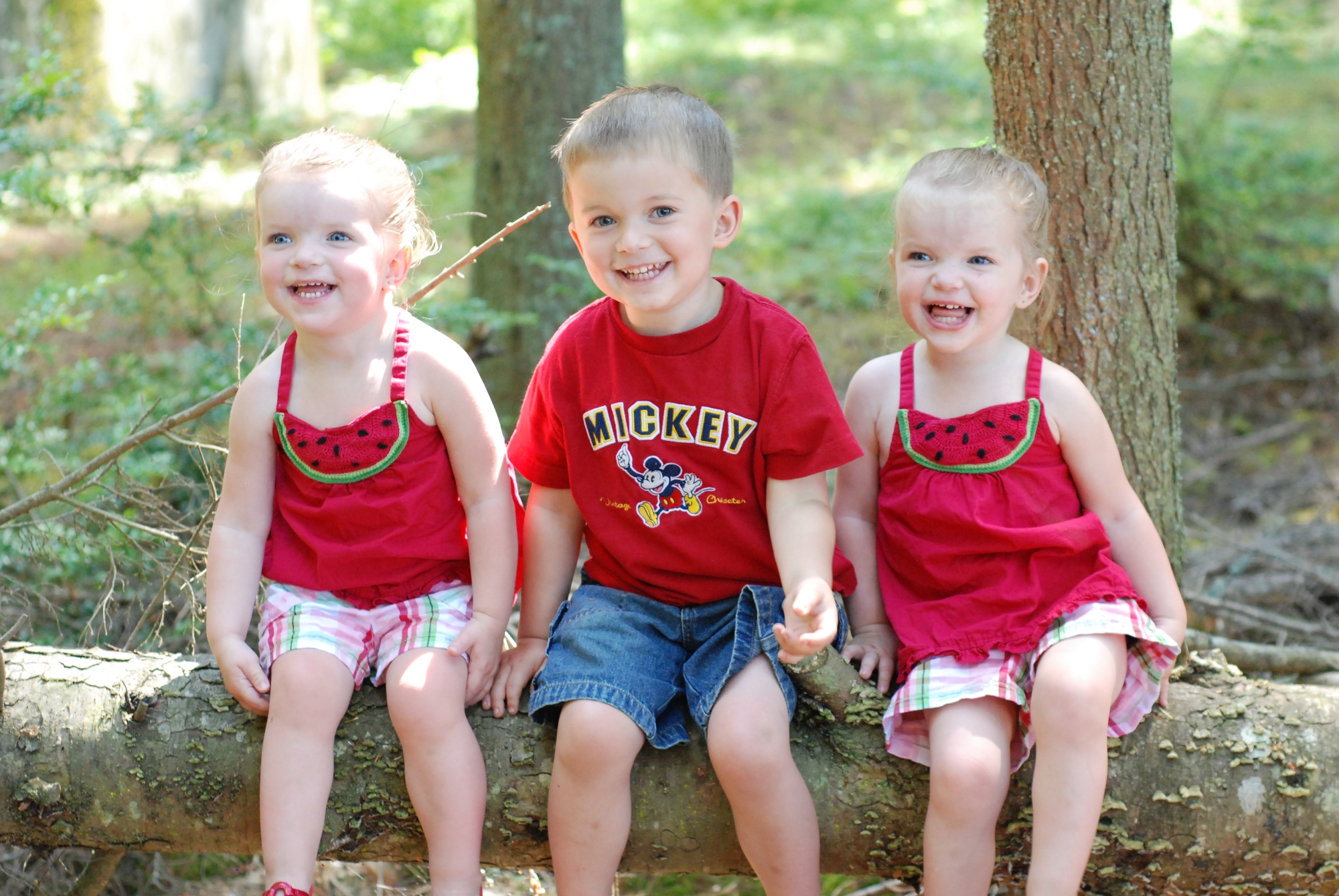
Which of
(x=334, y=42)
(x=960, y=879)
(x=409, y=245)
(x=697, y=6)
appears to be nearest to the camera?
(x=960, y=879)

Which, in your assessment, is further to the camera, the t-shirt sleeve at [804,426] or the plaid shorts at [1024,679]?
the t-shirt sleeve at [804,426]

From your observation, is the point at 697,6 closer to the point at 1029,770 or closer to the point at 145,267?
the point at 145,267

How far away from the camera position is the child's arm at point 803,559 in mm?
1957

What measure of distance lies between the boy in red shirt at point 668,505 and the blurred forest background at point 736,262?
15.9 inches

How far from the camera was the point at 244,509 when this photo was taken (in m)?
2.29

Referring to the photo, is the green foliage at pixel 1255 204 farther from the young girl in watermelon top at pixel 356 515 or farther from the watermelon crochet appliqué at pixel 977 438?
the young girl in watermelon top at pixel 356 515

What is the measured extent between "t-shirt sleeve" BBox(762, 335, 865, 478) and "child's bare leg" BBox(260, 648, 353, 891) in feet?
3.12

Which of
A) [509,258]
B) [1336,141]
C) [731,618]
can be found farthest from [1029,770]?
[1336,141]

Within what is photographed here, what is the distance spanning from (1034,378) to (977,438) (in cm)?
17

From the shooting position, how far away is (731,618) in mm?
2215

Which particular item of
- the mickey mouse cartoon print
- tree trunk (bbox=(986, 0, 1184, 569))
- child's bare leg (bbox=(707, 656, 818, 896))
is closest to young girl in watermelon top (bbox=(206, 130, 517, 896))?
the mickey mouse cartoon print

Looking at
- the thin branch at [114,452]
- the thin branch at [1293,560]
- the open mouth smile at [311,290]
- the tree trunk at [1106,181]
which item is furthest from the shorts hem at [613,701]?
the thin branch at [1293,560]

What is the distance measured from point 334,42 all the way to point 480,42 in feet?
29.0

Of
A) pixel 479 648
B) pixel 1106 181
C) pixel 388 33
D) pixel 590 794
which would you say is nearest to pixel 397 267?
pixel 479 648
